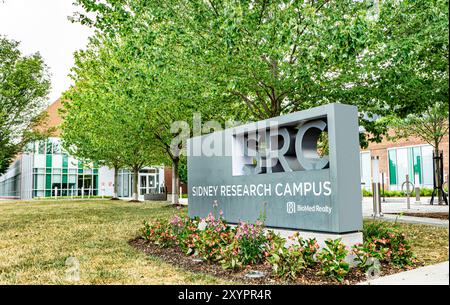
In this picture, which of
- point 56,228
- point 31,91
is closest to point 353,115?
point 56,228

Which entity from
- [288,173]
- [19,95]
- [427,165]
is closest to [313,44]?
[288,173]

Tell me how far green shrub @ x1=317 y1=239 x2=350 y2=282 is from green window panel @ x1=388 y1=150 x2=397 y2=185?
31.3 metres

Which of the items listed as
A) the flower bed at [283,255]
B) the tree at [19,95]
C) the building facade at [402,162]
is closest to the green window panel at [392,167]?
the building facade at [402,162]

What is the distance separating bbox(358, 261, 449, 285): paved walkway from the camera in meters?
4.86

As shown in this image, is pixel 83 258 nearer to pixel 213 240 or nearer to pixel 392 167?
pixel 213 240

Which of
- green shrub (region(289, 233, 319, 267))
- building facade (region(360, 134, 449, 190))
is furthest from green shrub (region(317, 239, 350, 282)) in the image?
building facade (region(360, 134, 449, 190))

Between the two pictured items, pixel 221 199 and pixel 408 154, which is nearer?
pixel 221 199

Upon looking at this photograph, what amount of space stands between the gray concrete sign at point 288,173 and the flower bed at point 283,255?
40cm

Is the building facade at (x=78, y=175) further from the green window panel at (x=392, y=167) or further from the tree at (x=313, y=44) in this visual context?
the tree at (x=313, y=44)

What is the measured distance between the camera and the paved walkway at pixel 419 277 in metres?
4.86
